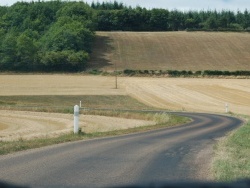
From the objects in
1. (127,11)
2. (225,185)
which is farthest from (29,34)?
(225,185)

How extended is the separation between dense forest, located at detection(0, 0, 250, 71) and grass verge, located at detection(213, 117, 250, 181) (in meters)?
82.6

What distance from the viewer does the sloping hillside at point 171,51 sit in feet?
317

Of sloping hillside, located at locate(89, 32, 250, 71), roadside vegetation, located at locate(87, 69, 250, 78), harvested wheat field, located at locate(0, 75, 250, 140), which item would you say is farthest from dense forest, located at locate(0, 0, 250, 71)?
harvested wheat field, located at locate(0, 75, 250, 140)

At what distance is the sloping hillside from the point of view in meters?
96.7

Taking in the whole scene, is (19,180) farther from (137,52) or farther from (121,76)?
(137,52)

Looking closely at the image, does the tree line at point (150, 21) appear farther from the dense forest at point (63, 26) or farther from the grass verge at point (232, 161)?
the grass verge at point (232, 161)

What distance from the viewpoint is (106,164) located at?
10164 millimetres

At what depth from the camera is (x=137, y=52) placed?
107 m

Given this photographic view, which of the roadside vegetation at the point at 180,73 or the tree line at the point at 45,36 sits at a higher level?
the tree line at the point at 45,36

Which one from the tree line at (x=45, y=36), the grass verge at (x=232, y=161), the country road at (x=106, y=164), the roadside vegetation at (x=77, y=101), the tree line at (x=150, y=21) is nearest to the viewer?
the country road at (x=106, y=164)

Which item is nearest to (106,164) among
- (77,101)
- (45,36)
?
(77,101)

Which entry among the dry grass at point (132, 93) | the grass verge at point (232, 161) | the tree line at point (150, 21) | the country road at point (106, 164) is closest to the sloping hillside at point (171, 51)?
the dry grass at point (132, 93)

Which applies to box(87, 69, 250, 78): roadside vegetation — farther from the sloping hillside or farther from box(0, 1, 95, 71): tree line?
box(0, 1, 95, 71): tree line

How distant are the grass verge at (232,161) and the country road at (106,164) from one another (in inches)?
9.5
